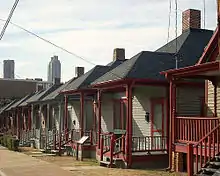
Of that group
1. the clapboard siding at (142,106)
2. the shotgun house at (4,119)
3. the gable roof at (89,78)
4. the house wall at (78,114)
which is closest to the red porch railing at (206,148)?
the clapboard siding at (142,106)

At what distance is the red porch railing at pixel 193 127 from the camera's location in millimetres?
13712

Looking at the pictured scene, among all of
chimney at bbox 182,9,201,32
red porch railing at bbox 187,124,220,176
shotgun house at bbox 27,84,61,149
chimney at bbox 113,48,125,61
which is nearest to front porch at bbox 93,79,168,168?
red porch railing at bbox 187,124,220,176

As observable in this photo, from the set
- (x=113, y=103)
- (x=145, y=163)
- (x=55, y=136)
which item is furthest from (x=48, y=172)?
(x=55, y=136)

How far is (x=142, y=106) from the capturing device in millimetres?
21141

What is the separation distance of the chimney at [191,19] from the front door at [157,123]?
6.43m

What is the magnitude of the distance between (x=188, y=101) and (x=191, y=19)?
24.4 feet

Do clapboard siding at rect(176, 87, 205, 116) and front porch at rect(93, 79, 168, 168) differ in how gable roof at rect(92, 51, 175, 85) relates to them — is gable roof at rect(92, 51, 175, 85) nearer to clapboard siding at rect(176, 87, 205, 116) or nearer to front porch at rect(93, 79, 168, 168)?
front porch at rect(93, 79, 168, 168)

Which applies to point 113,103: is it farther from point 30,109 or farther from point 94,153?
point 30,109

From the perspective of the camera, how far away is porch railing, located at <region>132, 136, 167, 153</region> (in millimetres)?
18606

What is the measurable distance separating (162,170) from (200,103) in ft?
12.3

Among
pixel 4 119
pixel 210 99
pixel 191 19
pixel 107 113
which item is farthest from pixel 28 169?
pixel 4 119

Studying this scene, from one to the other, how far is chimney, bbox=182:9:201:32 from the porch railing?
788 centimetres

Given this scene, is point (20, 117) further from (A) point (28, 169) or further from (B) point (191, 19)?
(A) point (28, 169)

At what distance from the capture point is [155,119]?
66.0 ft
